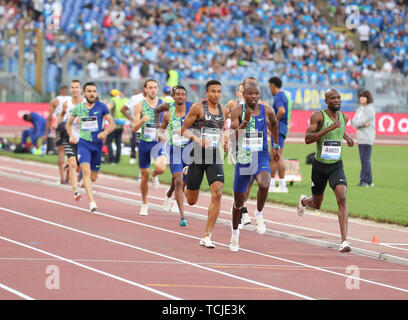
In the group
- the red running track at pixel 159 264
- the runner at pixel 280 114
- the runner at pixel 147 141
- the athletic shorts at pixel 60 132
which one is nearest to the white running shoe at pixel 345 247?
the red running track at pixel 159 264

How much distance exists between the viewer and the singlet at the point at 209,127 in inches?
514

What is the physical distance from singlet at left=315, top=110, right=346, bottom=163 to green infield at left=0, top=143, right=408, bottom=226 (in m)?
3.07

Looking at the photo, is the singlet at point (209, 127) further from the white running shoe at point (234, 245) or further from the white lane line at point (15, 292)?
the white lane line at point (15, 292)

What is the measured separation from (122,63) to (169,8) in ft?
19.2

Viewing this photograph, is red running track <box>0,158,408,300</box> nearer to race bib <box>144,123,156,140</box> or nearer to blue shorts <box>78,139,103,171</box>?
blue shorts <box>78,139,103,171</box>

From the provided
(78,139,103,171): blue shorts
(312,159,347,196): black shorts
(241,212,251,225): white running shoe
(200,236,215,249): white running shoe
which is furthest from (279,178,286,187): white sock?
(200,236,215,249): white running shoe

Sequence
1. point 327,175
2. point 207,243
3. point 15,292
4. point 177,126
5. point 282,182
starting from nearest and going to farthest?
point 15,292
point 207,243
point 327,175
point 177,126
point 282,182

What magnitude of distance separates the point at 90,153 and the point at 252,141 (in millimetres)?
4709

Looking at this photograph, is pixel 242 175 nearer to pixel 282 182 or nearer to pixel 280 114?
pixel 280 114

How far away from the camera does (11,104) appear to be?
37312 millimetres

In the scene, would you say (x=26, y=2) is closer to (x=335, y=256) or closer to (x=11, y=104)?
(x=11, y=104)

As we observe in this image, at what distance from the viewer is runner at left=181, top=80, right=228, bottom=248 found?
12.9 m

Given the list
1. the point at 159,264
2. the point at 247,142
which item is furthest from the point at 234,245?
the point at 159,264

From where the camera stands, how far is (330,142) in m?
13.3
